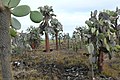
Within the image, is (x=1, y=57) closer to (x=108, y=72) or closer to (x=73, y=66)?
(x=108, y=72)

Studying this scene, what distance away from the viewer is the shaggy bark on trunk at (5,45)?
3422mm

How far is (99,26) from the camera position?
2319cm

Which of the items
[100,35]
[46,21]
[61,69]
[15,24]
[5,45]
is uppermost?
[46,21]

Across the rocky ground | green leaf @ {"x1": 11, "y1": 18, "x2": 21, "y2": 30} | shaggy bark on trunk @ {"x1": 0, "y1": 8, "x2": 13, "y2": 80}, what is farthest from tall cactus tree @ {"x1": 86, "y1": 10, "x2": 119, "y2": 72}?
shaggy bark on trunk @ {"x1": 0, "y1": 8, "x2": 13, "y2": 80}

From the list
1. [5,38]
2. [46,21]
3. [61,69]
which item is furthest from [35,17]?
[46,21]

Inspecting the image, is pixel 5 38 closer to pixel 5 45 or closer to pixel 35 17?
pixel 5 45

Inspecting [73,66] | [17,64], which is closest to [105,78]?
[73,66]

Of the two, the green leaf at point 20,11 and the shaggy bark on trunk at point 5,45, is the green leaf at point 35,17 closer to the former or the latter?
the green leaf at point 20,11

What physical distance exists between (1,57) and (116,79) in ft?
65.2

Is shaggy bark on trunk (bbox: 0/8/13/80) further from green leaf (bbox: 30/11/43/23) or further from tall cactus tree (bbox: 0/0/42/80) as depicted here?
green leaf (bbox: 30/11/43/23)

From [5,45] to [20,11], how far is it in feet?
1.80

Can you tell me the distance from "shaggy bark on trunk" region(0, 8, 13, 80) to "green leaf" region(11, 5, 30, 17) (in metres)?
0.28

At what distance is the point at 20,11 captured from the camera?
3854mm

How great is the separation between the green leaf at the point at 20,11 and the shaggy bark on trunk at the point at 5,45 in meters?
0.28
